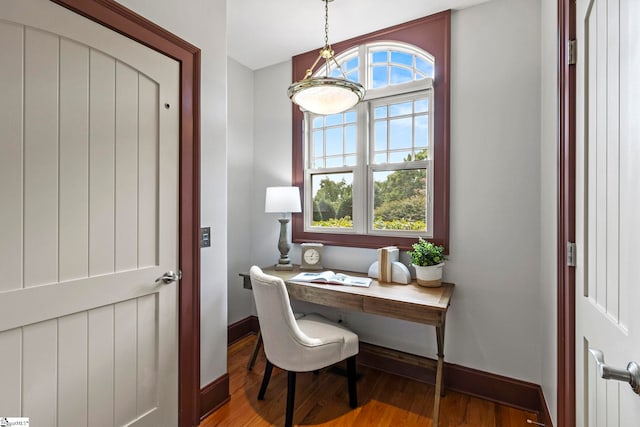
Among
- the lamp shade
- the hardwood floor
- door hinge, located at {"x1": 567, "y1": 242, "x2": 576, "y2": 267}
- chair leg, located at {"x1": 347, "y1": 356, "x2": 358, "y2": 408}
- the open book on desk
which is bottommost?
the hardwood floor

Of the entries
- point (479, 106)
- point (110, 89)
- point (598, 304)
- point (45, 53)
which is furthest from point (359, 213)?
point (45, 53)

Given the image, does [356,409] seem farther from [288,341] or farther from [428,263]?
[428,263]

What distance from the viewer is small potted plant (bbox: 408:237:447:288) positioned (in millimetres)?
1959

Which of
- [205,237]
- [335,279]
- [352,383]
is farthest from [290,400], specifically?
[205,237]

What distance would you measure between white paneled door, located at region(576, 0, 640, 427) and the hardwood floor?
0.88 m

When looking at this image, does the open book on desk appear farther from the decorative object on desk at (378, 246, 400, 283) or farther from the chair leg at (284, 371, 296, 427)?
the chair leg at (284, 371, 296, 427)

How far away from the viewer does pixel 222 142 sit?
73.4 inches

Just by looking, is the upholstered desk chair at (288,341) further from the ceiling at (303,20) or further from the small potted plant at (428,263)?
the ceiling at (303,20)

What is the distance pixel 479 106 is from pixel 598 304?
1500mm

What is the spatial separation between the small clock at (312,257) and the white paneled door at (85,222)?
45.6 inches

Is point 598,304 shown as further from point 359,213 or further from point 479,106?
point 359,213

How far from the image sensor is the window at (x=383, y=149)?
6.99 ft

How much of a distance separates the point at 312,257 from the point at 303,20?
188 centimetres

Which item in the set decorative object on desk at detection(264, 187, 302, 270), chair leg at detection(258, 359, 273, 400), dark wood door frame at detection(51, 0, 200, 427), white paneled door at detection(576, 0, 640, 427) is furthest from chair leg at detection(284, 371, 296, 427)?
white paneled door at detection(576, 0, 640, 427)
